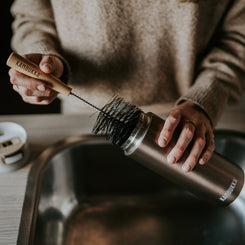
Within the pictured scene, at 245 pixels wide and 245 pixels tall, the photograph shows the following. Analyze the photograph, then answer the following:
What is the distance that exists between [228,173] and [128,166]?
1.08ft

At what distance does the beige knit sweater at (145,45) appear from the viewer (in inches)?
24.3

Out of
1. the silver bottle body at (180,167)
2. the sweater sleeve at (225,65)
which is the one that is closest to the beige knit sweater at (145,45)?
the sweater sleeve at (225,65)

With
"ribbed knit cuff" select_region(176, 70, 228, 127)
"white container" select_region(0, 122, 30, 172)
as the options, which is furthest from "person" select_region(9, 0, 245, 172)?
"white container" select_region(0, 122, 30, 172)

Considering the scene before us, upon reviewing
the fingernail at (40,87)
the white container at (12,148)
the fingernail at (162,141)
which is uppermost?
the fingernail at (40,87)

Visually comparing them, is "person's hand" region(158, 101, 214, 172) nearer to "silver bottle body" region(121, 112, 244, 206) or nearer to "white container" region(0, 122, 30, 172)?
"silver bottle body" region(121, 112, 244, 206)

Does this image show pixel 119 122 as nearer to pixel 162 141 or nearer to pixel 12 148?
pixel 162 141

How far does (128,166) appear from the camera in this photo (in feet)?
2.51

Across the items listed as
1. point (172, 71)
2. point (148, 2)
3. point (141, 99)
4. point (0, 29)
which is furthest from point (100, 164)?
point (0, 29)

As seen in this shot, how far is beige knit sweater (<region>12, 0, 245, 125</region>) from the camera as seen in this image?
2.02 feet

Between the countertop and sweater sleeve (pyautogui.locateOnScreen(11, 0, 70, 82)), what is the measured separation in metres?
0.21

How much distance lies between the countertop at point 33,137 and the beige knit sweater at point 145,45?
0.08 meters

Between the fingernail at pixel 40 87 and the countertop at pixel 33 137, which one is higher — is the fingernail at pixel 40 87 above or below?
above

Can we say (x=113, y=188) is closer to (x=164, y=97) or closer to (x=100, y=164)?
(x=100, y=164)

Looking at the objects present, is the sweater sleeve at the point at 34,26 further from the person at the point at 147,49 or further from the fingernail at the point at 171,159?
the fingernail at the point at 171,159
